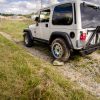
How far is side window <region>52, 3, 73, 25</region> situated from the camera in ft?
18.3

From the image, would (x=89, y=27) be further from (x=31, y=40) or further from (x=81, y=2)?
(x=31, y=40)

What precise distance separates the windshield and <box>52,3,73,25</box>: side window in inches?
16.9

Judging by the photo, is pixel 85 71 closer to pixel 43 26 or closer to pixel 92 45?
pixel 92 45

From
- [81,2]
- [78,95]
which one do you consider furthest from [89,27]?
[78,95]

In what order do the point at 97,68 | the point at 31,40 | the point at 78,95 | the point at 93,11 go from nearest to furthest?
the point at 78,95
the point at 97,68
the point at 93,11
the point at 31,40

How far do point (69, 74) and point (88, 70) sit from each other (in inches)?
28.5

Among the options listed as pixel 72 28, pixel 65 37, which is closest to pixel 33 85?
pixel 65 37

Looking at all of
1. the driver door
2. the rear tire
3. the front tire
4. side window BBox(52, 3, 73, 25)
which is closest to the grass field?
the front tire

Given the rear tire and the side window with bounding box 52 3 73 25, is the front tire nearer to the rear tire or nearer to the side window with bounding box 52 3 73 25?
the side window with bounding box 52 3 73 25

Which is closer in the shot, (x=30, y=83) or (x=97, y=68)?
(x=30, y=83)

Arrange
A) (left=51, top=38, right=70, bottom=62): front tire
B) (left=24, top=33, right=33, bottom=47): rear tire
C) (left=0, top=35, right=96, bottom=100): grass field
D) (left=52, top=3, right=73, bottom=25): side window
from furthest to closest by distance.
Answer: (left=24, top=33, right=33, bottom=47): rear tire, (left=51, top=38, right=70, bottom=62): front tire, (left=52, top=3, right=73, bottom=25): side window, (left=0, top=35, right=96, bottom=100): grass field

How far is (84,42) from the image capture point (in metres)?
5.54

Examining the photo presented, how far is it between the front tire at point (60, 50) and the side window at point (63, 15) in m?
0.69

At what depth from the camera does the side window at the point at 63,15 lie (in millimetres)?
5574
